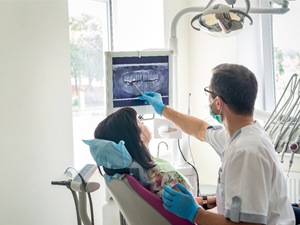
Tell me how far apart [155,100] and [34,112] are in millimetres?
684

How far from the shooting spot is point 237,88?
1553 millimetres

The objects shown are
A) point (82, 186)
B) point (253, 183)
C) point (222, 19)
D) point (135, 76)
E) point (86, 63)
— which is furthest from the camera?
point (86, 63)

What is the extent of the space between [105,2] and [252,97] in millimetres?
1851

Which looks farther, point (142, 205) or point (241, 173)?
point (142, 205)

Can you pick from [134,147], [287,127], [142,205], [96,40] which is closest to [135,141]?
[134,147]

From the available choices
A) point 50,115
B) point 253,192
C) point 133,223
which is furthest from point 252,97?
point 50,115

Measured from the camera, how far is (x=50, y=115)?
2.30 meters

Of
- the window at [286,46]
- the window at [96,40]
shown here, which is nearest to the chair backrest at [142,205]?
the window at [96,40]

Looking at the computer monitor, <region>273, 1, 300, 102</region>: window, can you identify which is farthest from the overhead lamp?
<region>273, 1, 300, 102</region>: window

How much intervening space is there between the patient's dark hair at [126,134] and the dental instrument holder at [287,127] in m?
0.98

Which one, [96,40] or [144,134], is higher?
[96,40]

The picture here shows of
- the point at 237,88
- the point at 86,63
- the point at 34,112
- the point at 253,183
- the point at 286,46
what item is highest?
the point at 286,46

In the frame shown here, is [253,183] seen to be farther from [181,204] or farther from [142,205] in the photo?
[142,205]

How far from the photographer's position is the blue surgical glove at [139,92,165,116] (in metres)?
2.21
